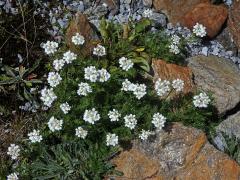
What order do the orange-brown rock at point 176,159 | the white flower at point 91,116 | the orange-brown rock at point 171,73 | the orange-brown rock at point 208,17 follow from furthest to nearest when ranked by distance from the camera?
1. the orange-brown rock at point 208,17
2. the orange-brown rock at point 171,73
3. the orange-brown rock at point 176,159
4. the white flower at point 91,116

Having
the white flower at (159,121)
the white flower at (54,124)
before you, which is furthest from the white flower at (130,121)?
the white flower at (54,124)

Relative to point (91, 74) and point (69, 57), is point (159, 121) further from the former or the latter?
point (69, 57)

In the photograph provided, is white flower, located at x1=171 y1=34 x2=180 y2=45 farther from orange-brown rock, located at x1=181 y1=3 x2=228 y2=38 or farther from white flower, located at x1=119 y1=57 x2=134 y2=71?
white flower, located at x1=119 y1=57 x2=134 y2=71

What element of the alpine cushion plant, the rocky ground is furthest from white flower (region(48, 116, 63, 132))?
the rocky ground

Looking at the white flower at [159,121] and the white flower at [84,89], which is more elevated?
the white flower at [84,89]

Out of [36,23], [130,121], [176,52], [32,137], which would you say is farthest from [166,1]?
[32,137]

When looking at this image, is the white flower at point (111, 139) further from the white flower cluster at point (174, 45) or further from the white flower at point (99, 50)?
the white flower cluster at point (174, 45)

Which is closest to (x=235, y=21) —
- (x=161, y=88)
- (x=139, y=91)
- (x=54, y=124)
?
(x=161, y=88)
